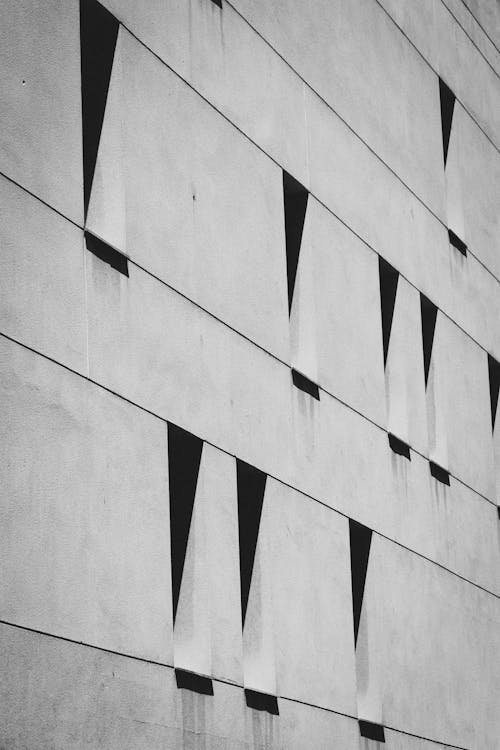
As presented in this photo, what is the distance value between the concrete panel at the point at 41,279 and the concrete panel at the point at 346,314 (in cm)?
505

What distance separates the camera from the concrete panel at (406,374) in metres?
20.7

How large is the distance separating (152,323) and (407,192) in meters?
7.88

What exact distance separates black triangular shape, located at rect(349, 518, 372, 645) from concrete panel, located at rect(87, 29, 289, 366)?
8.67ft

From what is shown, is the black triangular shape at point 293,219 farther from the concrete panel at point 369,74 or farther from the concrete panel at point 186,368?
the concrete panel at point 186,368

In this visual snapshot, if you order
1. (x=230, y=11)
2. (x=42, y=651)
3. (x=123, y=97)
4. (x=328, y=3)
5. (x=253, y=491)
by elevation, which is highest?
(x=328, y=3)

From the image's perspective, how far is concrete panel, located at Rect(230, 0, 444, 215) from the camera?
19.3 meters

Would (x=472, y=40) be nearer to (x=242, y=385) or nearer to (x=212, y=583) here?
(x=242, y=385)

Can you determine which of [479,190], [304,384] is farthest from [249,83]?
[479,190]

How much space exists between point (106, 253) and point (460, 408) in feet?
31.3

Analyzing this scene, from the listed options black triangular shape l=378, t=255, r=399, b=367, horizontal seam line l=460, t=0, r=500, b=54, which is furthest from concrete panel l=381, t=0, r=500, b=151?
black triangular shape l=378, t=255, r=399, b=367

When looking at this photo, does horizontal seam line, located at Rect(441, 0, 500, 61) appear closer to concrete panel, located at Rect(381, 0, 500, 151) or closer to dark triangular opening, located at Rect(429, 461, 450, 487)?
concrete panel, located at Rect(381, 0, 500, 151)

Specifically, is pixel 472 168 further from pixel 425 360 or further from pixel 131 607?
pixel 131 607

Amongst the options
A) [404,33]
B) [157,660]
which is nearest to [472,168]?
[404,33]

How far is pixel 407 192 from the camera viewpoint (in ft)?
72.4
